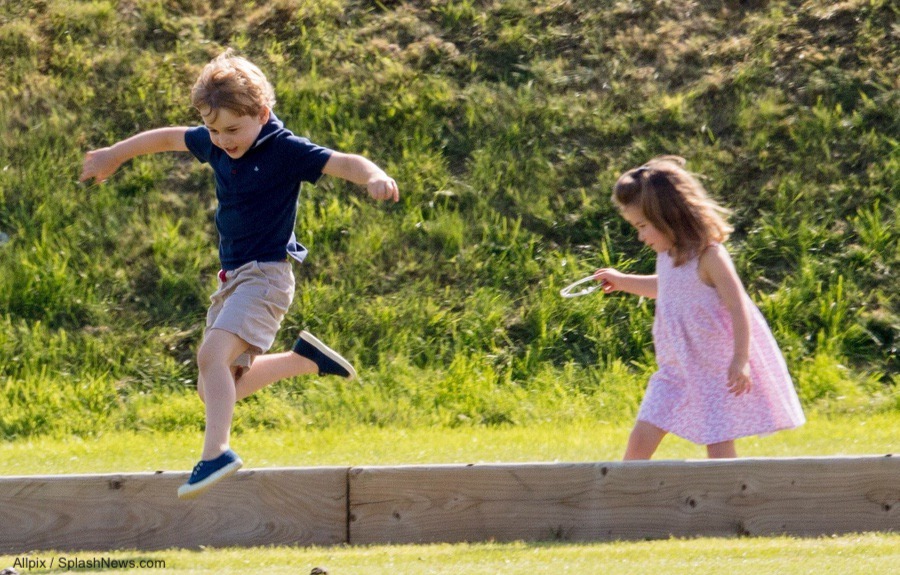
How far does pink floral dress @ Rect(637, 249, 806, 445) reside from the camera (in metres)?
5.20

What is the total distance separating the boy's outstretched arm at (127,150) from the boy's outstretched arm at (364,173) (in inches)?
28.6

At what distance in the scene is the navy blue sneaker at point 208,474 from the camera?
453 centimetres

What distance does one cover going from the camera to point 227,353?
16.2 ft

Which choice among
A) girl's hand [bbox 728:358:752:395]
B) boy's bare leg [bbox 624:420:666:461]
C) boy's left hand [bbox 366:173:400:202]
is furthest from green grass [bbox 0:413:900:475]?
boy's left hand [bbox 366:173:400:202]

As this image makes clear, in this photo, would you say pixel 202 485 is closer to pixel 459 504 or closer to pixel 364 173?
pixel 459 504

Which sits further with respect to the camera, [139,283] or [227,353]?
[139,283]

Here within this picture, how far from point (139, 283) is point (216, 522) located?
15.8 feet

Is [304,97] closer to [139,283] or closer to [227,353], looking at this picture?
[139,283]

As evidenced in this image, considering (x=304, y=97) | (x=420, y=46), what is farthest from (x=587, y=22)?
(x=304, y=97)

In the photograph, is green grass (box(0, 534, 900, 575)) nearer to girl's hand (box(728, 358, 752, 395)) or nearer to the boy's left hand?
girl's hand (box(728, 358, 752, 395))

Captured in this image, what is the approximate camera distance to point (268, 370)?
5566 mm

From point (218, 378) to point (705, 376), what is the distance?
2.03m

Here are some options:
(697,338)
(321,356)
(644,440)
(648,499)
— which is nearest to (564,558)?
(648,499)

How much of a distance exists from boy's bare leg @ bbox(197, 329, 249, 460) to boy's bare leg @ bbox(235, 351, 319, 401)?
1.56ft
